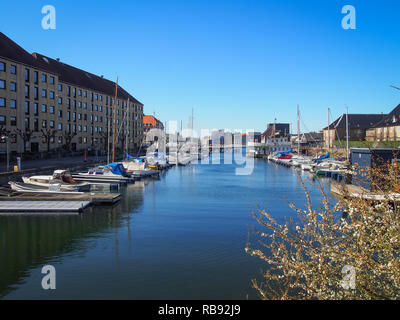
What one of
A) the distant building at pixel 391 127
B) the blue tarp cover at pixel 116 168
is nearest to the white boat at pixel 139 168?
the blue tarp cover at pixel 116 168

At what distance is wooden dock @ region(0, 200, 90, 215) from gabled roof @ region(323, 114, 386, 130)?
239 feet

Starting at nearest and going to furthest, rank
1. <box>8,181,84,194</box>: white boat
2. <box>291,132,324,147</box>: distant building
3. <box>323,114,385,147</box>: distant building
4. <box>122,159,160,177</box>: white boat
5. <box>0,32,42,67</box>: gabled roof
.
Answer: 1. <box>8,181,84,194</box>: white boat
2. <box>122,159,160,177</box>: white boat
3. <box>0,32,42,67</box>: gabled roof
4. <box>323,114,385,147</box>: distant building
5. <box>291,132,324,147</box>: distant building

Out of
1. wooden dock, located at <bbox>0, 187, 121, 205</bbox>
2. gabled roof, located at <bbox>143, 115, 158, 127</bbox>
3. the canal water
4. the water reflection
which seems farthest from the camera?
gabled roof, located at <bbox>143, 115, 158, 127</bbox>

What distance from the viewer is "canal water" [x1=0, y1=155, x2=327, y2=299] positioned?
11023 millimetres

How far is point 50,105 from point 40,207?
40907 millimetres

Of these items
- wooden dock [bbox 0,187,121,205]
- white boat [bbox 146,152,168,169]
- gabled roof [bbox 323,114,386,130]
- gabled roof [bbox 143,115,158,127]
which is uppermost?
gabled roof [bbox 143,115,158,127]

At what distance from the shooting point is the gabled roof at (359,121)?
8150 centimetres

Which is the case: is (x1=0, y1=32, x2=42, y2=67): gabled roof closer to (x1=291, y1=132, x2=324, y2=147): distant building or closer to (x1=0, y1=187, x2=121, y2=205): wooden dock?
(x1=0, y1=187, x2=121, y2=205): wooden dock

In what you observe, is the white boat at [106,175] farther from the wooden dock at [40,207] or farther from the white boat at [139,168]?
the wooden dock at [40,207]

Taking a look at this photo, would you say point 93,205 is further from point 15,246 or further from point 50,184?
point 15,246

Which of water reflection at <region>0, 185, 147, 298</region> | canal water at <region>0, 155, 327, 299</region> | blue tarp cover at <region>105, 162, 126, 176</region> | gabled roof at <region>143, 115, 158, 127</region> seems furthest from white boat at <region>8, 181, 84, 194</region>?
gabled roof at <region>143, 115, 158, 127</region>

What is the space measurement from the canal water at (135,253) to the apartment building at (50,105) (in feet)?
82.3

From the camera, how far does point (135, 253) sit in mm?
14461

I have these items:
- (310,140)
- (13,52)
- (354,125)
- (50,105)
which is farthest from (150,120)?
(13,52)
